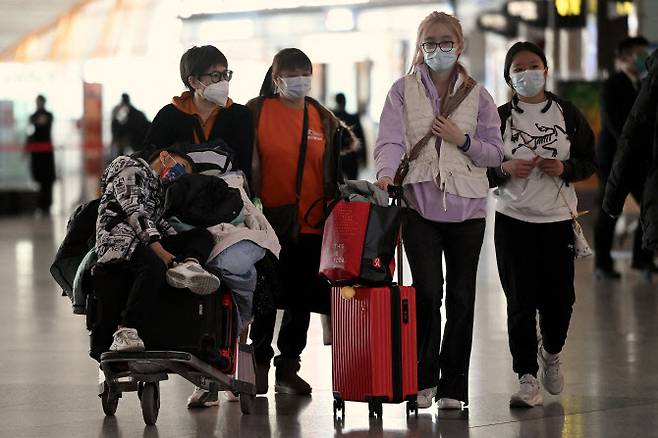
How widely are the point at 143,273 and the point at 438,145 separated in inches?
56.3

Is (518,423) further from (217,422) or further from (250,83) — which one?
(250,83)

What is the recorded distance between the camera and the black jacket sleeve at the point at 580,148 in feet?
23.3

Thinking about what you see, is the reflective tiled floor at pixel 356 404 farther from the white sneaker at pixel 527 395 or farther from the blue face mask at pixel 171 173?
the blue face mask at pixel 171 173

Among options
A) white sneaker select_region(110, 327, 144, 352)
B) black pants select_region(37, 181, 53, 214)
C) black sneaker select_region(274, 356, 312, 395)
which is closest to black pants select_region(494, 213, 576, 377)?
black sneaker select_region(274, 356, 312, 395)

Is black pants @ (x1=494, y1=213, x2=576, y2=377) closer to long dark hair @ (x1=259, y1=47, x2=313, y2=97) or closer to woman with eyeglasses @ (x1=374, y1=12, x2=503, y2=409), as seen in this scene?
woman with eyeglasses @ (x1=374, y1=12, x2=503, y2=409)

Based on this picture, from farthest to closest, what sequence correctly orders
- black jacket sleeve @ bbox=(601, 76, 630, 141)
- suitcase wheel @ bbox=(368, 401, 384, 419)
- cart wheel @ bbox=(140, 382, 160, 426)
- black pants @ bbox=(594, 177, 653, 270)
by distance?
black pants @ bbox=(594, 177, 653, 270)
black jacket sleeve @ bbox=(601, 76, 630, 141)
suitcase wheel @ bbox=(368, 401, 384, 419)
cart wheel @ bbox=(140, 382, 160, 426)

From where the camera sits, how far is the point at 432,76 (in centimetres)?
686

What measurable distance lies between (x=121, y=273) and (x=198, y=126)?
887mm

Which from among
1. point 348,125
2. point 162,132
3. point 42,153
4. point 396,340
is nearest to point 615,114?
point 162,132

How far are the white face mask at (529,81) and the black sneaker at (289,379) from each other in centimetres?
172

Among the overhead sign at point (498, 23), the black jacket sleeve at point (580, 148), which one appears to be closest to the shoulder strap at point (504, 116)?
the black jacket sleeve at point (580, 148)

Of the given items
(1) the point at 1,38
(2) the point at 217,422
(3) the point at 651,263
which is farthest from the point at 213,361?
(1) the point at 1,38

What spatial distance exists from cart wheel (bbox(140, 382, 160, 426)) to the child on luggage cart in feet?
0.90

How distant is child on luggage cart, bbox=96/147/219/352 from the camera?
626 cm
